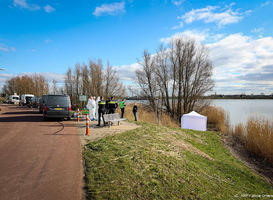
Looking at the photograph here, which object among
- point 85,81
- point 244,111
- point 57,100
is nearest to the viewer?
point 57,100

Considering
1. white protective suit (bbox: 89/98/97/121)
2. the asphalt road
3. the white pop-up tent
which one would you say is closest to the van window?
white protective suit (bbox: 89/98/97/121)

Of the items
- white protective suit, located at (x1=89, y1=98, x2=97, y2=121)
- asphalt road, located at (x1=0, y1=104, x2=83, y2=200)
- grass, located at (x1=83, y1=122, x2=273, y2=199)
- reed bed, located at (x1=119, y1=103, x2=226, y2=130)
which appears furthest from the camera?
reed bed, located at (x1=119, y1=103, x2=226, y2=130)

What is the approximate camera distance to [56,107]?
12.9 meters

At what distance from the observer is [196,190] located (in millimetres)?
4543

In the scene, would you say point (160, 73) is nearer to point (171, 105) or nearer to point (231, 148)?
point (171, 105)

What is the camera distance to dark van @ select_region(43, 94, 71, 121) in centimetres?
1281

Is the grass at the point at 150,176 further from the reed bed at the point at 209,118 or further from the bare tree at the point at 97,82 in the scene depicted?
the bare tree at the point at 97,82

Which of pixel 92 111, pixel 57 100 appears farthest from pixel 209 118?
pixel 57 100

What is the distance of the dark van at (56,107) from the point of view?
1281 centimetres

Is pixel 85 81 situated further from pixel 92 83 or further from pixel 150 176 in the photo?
A: pixel 150 176

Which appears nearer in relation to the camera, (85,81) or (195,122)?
(195,122)

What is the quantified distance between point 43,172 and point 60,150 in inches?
72.2

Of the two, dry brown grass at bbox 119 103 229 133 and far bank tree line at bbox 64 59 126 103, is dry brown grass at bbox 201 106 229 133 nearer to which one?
dry brown grass at bbox 119 103 229 133

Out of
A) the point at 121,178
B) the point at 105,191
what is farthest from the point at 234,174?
the point at 105,191
